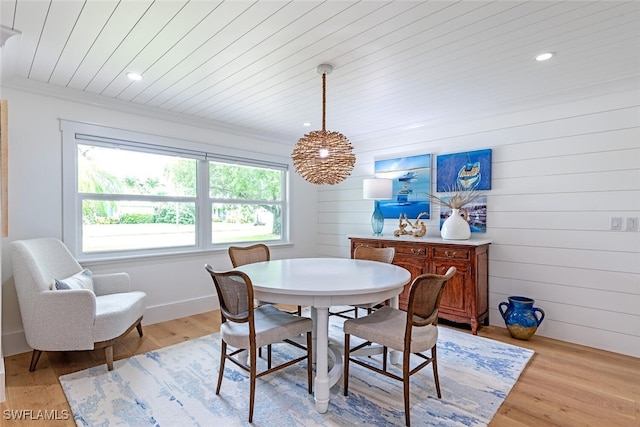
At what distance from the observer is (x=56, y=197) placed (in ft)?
9.56

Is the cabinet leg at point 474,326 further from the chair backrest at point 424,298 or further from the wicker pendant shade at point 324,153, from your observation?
the wicker pendant shade at point 324,153

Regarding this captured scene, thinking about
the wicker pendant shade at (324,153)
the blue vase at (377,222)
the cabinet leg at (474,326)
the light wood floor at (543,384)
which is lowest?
the light wood floor at (543,384)

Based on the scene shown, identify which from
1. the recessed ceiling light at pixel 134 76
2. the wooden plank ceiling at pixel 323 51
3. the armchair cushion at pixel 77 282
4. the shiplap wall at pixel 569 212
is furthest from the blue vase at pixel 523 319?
the recessed ceiling light at pixel 134 76

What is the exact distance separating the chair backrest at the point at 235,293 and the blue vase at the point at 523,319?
8.45 ft

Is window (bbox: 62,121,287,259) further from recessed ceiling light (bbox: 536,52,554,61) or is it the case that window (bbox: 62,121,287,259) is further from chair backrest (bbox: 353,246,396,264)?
recessed ceiling light (bbox: 536,52,554,61)

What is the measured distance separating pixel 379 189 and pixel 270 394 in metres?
2.54

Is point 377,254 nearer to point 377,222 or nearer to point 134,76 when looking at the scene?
point 377,222

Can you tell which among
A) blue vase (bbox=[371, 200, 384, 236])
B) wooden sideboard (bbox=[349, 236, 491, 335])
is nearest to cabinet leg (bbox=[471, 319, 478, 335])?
wooden sideboard (bbox=[349, 236, 491, 335])

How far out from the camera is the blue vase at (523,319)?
3014mm

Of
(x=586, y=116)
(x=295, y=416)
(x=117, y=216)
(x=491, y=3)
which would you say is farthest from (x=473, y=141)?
(x=117, y=216)

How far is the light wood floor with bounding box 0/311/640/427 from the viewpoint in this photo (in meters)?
1.90

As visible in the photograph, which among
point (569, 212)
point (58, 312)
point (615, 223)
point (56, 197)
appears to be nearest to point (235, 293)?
point (58, 312)

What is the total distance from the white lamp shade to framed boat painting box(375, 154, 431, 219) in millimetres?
315

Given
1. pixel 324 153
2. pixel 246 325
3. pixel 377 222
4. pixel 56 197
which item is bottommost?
pixel 246 325
